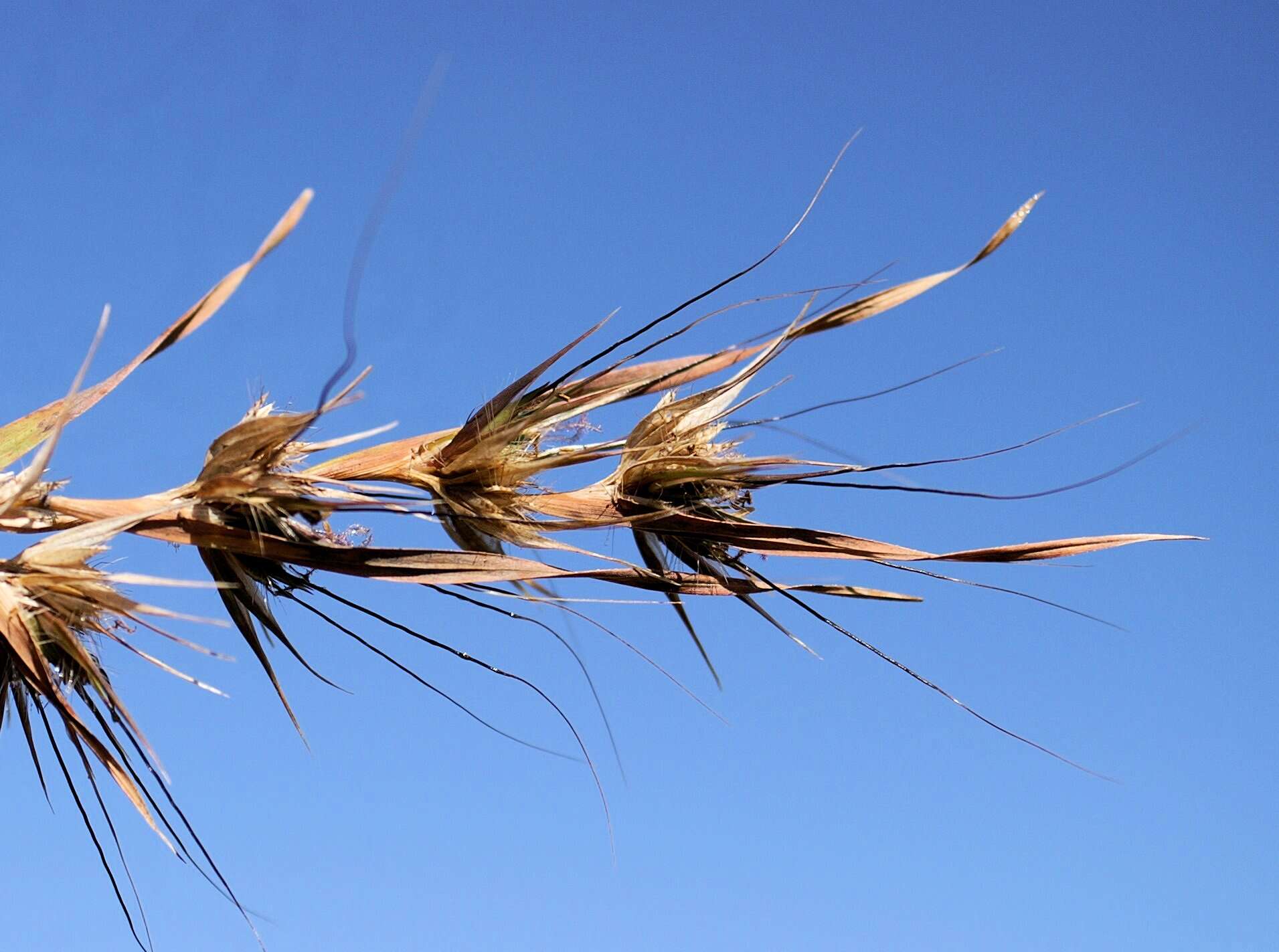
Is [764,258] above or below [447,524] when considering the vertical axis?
above

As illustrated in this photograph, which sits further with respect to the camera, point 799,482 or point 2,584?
point 799,482

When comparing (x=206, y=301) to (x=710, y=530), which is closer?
(x=206, y=301)

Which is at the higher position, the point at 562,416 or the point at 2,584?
the point at 562,416

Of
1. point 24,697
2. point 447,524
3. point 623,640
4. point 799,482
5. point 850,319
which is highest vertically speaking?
point 850,319

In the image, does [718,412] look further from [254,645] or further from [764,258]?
[254,645]

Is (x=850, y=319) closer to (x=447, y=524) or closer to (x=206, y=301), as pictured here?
(x=447, y=524)

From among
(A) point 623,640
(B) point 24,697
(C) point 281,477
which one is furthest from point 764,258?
(B) point 24,697

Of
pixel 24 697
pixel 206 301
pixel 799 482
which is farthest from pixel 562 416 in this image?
pixel 24 697

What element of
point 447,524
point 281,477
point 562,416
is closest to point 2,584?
point 281,477

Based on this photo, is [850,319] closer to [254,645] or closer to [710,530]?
[710,530]
